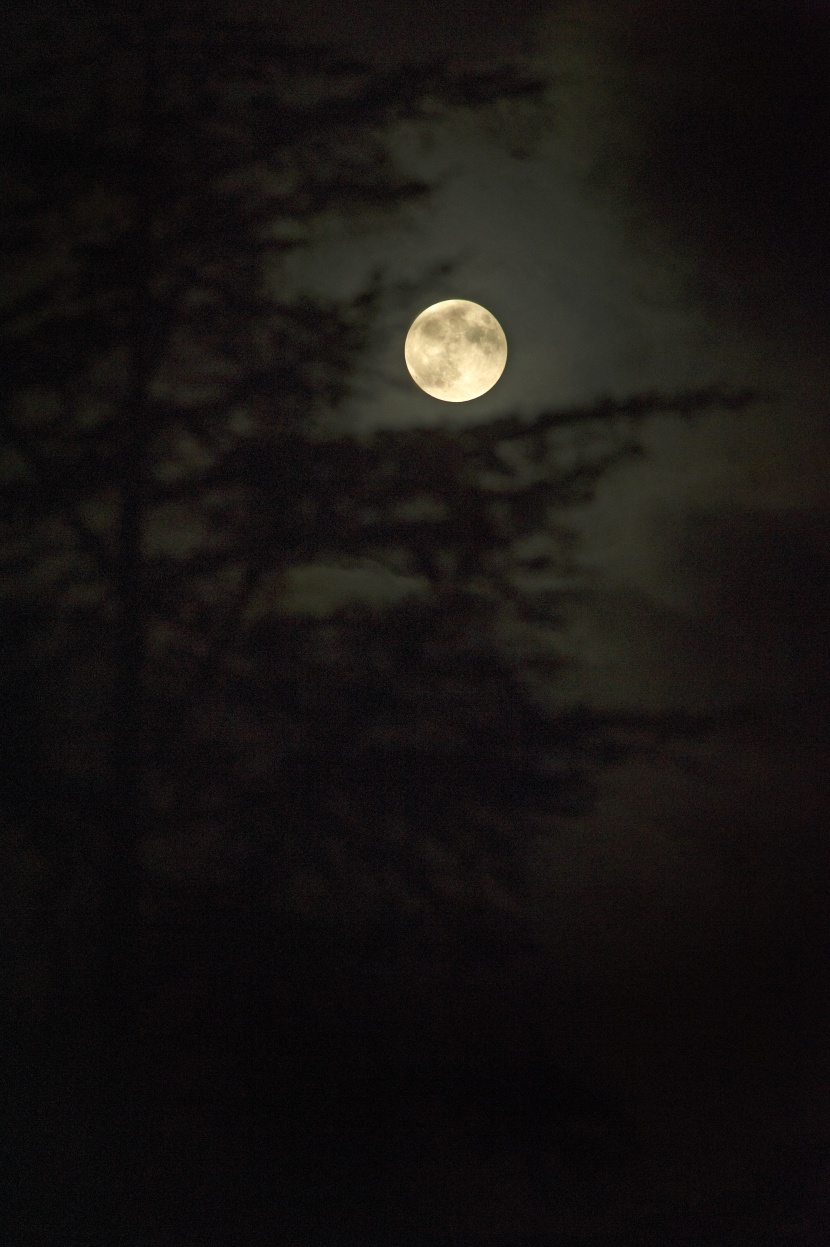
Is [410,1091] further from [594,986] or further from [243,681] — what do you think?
[243,681]

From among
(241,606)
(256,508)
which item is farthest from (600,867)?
(256,508)

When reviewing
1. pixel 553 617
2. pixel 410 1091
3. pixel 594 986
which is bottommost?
pixel 410 1091

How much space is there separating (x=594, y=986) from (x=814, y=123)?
2.58 metres

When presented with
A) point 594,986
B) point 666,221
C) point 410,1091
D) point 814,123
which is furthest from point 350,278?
point 410,1091

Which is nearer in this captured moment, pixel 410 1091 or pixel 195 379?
pixel 410 1091

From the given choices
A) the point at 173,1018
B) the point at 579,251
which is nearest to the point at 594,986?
the point at 173,1018

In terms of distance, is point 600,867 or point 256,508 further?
point 256,508

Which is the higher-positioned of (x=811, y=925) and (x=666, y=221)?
(x=666, y=221)

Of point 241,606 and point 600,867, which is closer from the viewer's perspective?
point 600,867

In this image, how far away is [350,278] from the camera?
2551 millimetres

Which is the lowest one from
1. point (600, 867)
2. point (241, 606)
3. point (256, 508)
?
point (600, 867)

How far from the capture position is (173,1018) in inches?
97.3

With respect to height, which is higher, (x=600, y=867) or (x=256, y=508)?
(x=256, y=508)

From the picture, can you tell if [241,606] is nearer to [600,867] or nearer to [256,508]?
[256,508]
